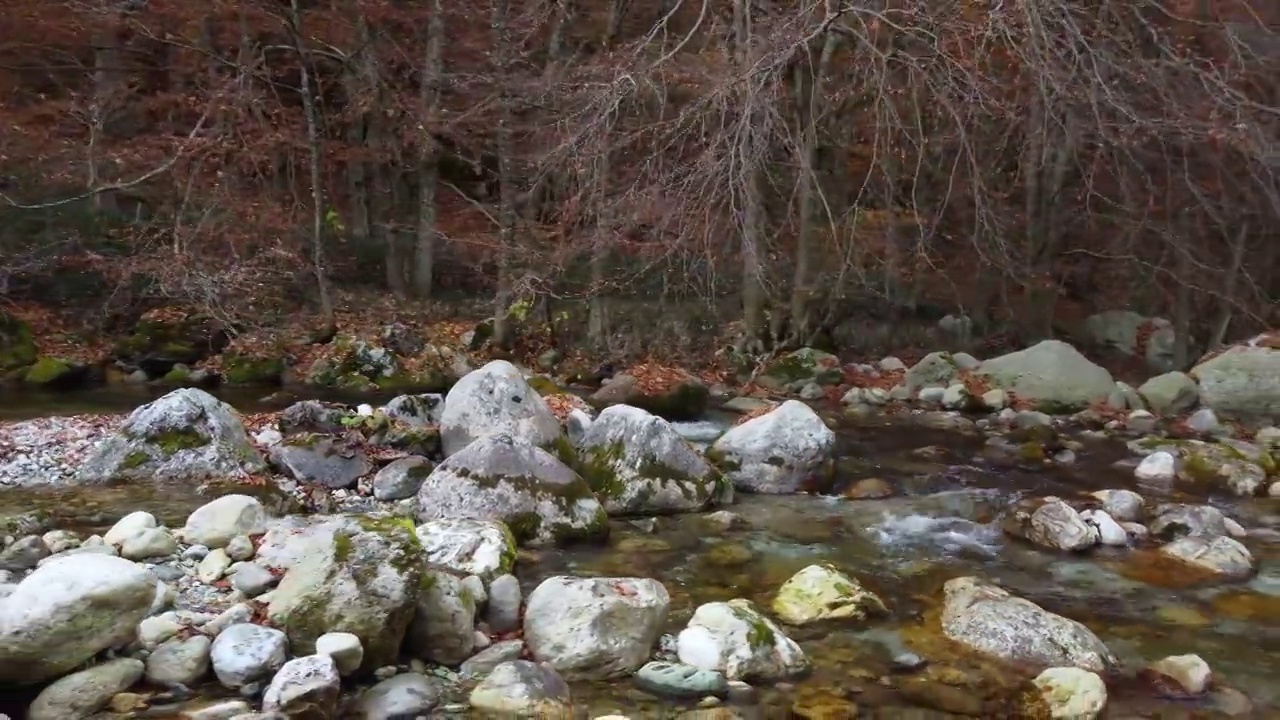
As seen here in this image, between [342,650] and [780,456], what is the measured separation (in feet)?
13.2

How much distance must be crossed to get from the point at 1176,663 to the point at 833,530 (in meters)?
2.29

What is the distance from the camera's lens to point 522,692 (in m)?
3.56

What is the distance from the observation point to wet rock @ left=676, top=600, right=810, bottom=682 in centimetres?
389

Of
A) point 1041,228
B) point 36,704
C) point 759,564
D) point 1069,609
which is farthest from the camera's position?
point 1041,228

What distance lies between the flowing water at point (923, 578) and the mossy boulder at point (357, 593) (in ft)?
2.60

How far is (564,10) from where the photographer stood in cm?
1268

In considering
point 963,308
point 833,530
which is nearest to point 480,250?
point 963,308

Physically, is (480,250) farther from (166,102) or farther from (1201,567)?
(1201,567)

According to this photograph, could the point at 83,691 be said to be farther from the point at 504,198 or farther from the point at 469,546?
the point at 504,198

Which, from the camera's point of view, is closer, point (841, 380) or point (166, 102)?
point (841, 380)

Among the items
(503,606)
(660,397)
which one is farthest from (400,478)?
(660,397)

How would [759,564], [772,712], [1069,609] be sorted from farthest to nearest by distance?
[759,564], [1069,609], [772,712]

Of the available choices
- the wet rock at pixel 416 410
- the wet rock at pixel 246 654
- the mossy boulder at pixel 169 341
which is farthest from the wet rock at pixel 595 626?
the mossy boulder at pixel 169 341

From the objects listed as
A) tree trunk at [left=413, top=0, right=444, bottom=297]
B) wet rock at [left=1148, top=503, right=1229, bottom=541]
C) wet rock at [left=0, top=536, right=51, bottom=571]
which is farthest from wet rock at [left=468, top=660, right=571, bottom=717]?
tree trunk at [left=413, top=0, right=444, bottom=297]
